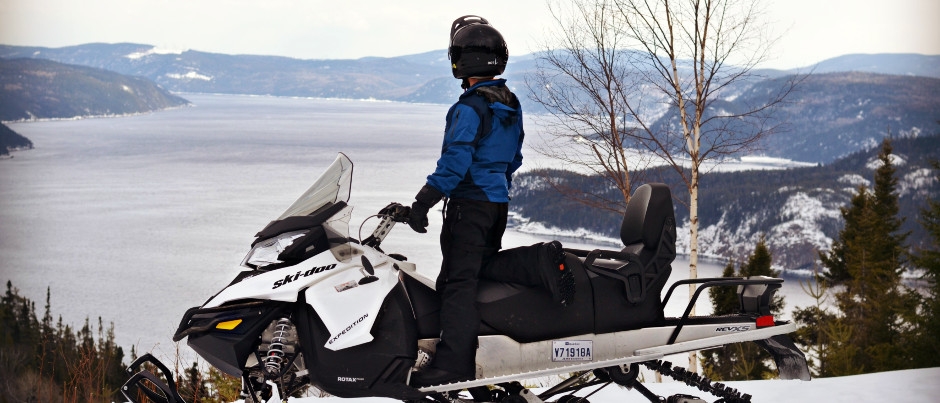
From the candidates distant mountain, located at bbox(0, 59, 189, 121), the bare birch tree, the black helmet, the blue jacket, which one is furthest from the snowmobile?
distant mountain, located at bbox(0, 59, 189, 121)

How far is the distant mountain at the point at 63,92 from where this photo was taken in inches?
4444

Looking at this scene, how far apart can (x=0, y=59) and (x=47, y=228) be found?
61.7 m

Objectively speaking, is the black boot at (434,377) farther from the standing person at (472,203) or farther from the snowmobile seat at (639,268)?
the snowmobile seat at (639,268)

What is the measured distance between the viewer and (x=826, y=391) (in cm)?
530

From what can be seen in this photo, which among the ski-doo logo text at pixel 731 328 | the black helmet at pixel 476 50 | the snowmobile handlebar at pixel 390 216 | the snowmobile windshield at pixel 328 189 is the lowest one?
the ski-doo logo text at pixel 731 328

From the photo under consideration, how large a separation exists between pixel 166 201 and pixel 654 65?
6845 centimetres

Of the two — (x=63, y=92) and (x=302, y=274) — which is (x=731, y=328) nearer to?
(x=302, y=274)

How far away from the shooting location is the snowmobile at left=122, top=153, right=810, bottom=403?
328cm

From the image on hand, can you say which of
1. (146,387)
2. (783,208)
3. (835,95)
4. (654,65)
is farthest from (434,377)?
(835,95)

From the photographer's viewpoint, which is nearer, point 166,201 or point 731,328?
point 731,328

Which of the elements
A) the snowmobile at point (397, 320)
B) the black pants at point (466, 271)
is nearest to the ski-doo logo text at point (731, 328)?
the snowmobile at point (397, 320)

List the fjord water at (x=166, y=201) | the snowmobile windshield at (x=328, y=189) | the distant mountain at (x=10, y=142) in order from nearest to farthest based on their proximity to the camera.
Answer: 1. the snowmobile windshield at (x=328, y=189)
2. the fjord water at (x=166, y=201)
3. the distant mountain at (x=10, y=142)

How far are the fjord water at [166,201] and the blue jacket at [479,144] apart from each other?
16.9 meters

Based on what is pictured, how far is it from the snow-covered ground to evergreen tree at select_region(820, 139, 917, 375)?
601 inches
